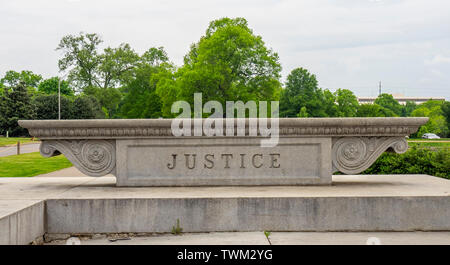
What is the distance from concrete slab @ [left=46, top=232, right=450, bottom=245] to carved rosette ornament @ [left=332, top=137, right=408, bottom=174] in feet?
4.75

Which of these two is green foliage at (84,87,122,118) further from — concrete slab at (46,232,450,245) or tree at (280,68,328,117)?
concrete slab at (46,232,450,245)

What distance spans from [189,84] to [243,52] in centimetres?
499

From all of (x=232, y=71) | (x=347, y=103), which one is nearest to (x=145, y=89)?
(x=232, y=71)

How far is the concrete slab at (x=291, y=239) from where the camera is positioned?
4.55 m

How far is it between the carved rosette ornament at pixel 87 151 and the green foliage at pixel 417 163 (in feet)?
22.9

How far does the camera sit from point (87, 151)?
6227 mm

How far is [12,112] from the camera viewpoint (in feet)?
157

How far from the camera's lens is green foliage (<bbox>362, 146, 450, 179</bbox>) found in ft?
29.7

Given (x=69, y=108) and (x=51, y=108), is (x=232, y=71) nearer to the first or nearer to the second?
(x=69, y=108)

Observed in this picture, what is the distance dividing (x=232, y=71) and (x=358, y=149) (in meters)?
27.3

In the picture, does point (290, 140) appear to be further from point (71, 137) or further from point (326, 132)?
point (71, 137)

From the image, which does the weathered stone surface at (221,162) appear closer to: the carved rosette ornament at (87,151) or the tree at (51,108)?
the carved rosette ornament at (87,151)

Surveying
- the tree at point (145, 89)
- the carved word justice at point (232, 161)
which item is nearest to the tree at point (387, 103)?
the tree at point (145, 89)

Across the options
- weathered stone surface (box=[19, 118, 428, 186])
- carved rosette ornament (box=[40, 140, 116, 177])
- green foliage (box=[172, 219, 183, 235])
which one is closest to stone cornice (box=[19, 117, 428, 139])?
weathered stone surface (box=[19, 118, 428, 186])
